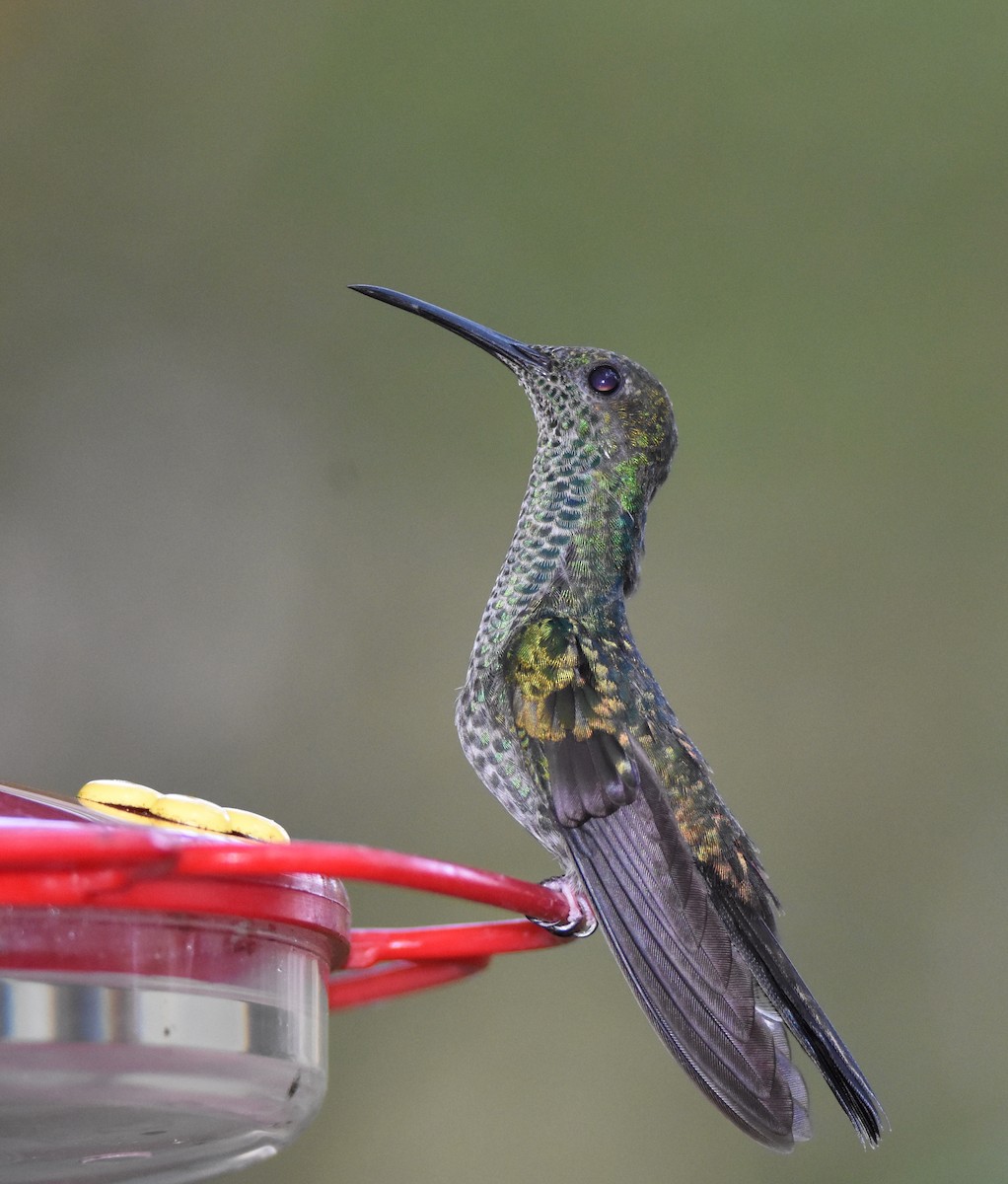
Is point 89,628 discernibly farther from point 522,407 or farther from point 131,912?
point 131,912

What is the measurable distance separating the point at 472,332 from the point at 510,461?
248cm

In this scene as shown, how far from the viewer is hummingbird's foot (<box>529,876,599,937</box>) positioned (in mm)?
1221

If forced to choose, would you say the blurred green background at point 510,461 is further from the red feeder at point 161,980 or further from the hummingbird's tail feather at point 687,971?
the red feeder at point 161,980

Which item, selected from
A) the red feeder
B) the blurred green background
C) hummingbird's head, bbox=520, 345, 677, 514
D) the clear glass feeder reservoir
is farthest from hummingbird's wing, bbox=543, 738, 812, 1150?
the blurred green background

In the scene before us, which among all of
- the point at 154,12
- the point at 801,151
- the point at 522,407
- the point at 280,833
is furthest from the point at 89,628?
the point at 280,833

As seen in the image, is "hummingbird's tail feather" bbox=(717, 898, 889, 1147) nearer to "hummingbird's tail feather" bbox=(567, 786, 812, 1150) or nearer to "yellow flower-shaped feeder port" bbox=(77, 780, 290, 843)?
"hummingbird's tail feather" bbox=(567, 786, 812, 1150)

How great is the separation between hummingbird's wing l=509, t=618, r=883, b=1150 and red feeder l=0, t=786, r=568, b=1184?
9.4 inches

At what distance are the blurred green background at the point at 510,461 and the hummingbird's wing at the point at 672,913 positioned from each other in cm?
215

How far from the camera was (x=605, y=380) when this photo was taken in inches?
75.1

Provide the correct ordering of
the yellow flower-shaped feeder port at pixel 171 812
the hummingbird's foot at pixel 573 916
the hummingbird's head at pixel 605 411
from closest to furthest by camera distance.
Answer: the yellow flower-shaped feeder port at pixel 171 812 < the hummingbird's foot at pixel 573 916 < the hummingbird's head at pixel 605 411

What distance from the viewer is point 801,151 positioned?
443 cm

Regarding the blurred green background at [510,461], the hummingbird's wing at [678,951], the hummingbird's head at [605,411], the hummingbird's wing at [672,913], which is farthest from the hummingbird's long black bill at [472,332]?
the blurred green background at [510,461]

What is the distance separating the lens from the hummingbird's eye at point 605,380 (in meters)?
1.90

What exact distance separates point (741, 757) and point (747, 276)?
1534mm
